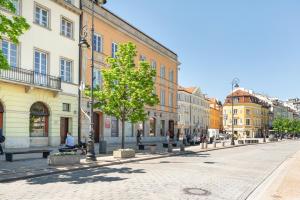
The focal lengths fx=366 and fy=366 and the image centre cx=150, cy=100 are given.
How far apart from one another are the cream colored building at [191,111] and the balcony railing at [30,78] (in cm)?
5473

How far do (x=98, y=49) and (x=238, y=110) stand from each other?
83592mm

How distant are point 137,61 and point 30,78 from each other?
18784mm

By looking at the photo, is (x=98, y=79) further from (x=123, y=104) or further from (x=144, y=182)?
(x=144, y=182)

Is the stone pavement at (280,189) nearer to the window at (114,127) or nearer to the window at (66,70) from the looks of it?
the window at (66,70)

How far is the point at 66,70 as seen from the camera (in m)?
30.5

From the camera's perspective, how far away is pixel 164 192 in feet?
34.9

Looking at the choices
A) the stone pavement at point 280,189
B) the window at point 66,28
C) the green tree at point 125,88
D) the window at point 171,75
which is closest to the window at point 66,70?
the window at point 66,28

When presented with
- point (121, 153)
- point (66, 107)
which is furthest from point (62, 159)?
point (66, 107)

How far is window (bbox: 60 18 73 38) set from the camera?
30.2m

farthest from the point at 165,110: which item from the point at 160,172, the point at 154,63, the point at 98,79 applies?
the point at 160,172

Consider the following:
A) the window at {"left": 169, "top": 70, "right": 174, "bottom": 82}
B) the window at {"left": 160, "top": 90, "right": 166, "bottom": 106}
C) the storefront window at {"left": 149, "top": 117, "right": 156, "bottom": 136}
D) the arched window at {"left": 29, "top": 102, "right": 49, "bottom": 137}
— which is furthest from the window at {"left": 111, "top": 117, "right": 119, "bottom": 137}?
the window at {"left": 169, "top": 70, "right": 174, "bottom": 82}

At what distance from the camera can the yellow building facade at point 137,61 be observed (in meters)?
34.7

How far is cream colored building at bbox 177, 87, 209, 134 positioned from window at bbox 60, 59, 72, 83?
171 ft

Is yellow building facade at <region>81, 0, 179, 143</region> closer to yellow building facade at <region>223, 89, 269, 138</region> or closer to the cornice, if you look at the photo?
the cornice
